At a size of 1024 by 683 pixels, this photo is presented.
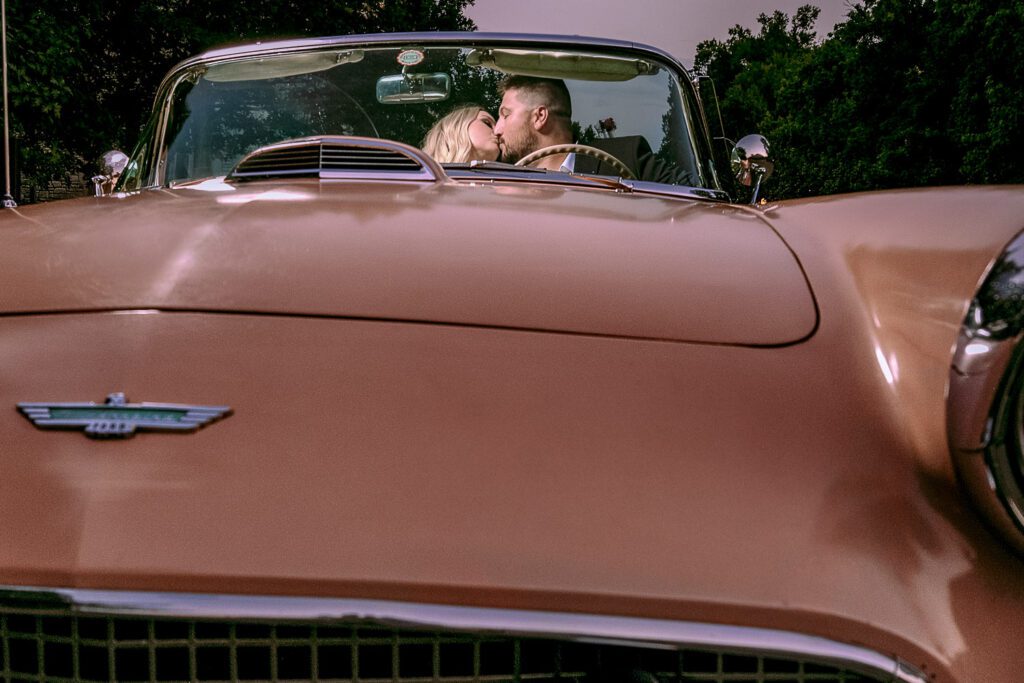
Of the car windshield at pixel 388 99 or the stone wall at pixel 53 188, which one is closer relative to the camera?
the car windshield at pixel 388 99

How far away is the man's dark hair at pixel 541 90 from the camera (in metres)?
2.78

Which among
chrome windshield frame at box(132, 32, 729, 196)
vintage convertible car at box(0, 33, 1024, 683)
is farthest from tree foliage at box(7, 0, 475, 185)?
vintage convertible car at box(0, 33, 1024, 683)

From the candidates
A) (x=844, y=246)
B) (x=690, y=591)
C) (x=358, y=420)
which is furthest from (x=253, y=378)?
(x=844, y=246)

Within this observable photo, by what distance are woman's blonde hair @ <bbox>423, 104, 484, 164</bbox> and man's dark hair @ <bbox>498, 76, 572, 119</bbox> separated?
115 millimetres

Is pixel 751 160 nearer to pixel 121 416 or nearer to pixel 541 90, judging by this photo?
pixel 541 90

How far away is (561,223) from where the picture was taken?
1.39m

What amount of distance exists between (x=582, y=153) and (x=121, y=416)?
183 cm

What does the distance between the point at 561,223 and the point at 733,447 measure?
51 cm

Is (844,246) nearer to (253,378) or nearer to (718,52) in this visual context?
(253,378)

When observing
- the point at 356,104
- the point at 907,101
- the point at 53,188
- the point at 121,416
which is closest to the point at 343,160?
the point at 356,104

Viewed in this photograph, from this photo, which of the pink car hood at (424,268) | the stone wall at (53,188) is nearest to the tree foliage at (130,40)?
A: the stone wall at (53,188)

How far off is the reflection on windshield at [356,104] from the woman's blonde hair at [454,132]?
0.06 feet

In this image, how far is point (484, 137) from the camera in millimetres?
2781

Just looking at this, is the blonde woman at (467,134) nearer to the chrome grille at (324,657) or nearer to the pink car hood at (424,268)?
the pink car hood at (424,268)
